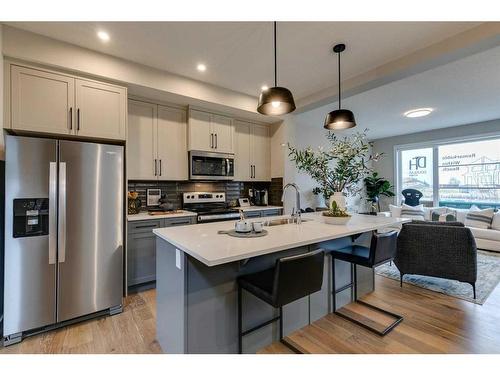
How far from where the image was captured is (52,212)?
204 cm

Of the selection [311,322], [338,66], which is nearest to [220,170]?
[338,66]

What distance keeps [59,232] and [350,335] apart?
8.69ft

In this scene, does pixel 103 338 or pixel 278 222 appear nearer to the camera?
pixel 103 338

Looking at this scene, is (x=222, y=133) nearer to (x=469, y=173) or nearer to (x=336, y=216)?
(x=336, y=216)

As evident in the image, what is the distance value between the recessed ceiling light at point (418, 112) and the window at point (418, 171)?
6.89 feet

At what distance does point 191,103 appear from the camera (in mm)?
3410

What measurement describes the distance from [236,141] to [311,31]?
219 cm

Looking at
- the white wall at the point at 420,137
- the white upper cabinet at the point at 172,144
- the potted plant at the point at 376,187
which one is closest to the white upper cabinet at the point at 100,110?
the white upper cabinet at the point at 172,144

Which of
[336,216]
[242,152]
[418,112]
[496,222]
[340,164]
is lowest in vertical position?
[496,222]

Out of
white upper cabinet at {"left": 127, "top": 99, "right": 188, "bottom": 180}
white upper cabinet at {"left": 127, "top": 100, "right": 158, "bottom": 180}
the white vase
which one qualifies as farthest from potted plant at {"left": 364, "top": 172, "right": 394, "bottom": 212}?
white upper cabinet at {"left": 127, "top": 100, "right": 158, "bottom": 180}

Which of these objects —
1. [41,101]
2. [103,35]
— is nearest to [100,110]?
[41,101]

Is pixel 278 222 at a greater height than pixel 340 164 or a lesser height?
lesser

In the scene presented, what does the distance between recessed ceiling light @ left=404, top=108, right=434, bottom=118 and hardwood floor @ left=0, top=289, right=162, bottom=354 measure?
5364mm
